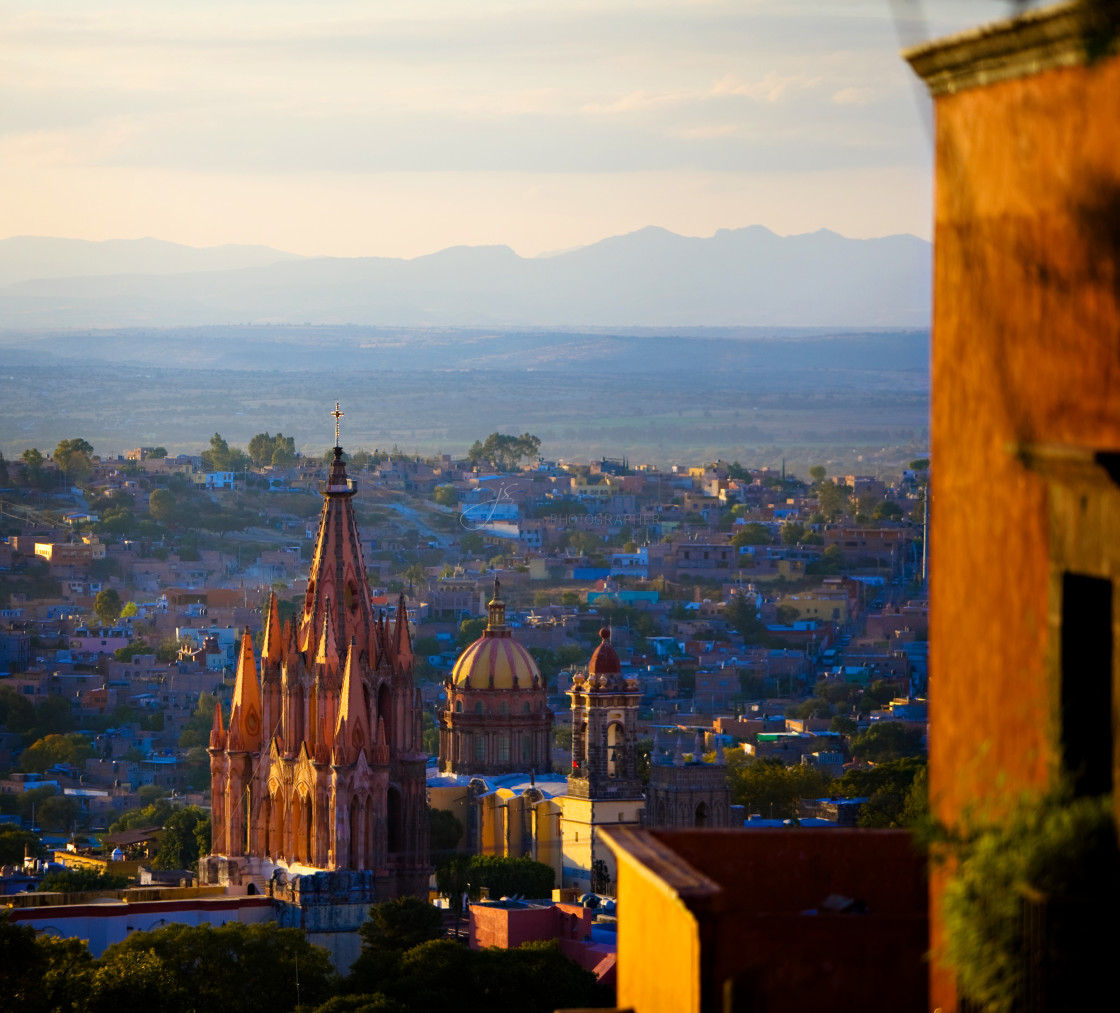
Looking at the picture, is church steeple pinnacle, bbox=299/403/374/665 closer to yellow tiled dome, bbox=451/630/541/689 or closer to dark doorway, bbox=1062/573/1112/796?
yellow tiled dome, bbox=451/630/541/689

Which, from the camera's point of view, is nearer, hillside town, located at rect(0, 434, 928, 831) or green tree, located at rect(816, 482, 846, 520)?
hillside town, located at rect(0, 434, 928, 831)

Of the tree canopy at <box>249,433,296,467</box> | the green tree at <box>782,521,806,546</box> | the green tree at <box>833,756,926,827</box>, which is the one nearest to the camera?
the green tree at <box>833,756,926,827</box>

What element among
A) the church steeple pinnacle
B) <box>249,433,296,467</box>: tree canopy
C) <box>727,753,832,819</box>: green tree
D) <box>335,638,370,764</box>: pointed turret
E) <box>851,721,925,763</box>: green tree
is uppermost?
<box>249,433,296,467</box>: tree canopy

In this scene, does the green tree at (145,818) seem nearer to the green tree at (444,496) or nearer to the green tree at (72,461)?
the green tree at (72,461)

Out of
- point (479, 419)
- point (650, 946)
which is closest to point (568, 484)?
point (479, 419)

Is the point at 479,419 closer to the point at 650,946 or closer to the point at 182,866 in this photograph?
the point at 182,866

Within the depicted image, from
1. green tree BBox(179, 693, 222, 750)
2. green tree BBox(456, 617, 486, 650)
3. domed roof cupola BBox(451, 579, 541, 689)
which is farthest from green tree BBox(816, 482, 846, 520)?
domed roof cupola BBox(451, 579, 541, 689)

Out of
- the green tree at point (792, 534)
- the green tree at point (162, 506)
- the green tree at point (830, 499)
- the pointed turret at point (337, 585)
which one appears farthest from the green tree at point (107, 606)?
the pointed turret at point (337, 585)

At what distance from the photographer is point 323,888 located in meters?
34.5

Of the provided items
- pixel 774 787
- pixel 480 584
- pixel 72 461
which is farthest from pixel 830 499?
pixel 774 787

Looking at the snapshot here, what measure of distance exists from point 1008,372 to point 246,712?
32.7 m

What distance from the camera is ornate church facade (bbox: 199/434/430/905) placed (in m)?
35.4

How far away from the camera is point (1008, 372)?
516cm

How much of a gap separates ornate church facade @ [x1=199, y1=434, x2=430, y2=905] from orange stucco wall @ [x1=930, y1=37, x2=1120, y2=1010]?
97.4 ft
